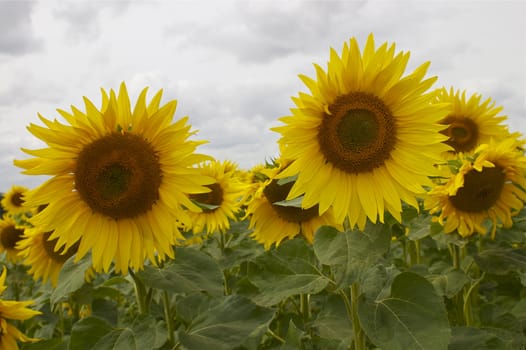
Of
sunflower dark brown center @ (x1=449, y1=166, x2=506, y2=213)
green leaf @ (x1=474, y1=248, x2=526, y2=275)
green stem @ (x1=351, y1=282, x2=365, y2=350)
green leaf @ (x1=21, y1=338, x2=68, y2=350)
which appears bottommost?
green leaf @ (x1=21, y1=338, x2=68, y2=350)

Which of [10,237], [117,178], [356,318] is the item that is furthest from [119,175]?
[10,237]

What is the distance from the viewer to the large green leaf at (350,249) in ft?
6.56

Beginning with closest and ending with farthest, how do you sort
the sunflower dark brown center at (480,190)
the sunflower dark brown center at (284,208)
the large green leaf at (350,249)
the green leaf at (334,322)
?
the large green leaf at (350,249) < the green leaf at (334,322) < the sunflower dark brown center at (480,190) < the sunflower dark brown center at (284,208)

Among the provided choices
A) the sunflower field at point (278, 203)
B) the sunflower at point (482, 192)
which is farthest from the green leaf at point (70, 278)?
the sunflower at point (482, 192)

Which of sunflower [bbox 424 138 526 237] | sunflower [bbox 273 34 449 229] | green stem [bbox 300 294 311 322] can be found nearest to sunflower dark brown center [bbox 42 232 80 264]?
green stem [bbox 300 294 311 322]

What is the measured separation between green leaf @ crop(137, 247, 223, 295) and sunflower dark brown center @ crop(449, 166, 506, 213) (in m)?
1.90

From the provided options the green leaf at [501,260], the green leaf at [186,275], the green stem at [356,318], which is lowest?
the green stem at [356,318]

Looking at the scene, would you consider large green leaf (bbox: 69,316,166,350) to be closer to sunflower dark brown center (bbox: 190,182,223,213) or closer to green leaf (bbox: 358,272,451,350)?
green leaf (bbox: 358,272,451,350)

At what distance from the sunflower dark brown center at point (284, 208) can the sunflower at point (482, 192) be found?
878 mm

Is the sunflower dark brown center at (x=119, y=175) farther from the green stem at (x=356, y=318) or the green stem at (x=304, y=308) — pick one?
the green stem at (x=304, y=308)

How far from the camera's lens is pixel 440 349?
6.57 feet

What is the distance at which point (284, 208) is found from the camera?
3611 mm

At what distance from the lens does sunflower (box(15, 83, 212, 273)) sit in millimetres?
2367

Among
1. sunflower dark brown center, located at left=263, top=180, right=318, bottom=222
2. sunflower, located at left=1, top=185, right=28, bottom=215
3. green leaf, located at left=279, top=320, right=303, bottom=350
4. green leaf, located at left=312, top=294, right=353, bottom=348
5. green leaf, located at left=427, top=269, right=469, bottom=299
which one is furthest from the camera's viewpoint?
sunflower, located at left=1, top=185, right=28, bottom=215
